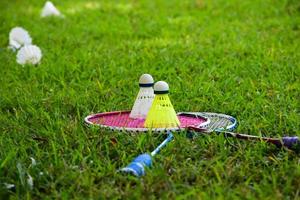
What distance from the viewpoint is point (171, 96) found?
295 centimetres

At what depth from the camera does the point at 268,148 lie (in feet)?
6.97

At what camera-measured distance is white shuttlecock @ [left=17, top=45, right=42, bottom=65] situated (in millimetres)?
3771

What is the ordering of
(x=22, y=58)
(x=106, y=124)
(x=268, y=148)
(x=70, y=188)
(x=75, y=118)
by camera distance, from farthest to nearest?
(x=22, y=58)
(x=75, y=118)
(x=106, y=124)
(x=268, y=148)
(x=70, y=188)

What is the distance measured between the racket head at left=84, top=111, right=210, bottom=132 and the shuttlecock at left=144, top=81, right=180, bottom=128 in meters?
0.02

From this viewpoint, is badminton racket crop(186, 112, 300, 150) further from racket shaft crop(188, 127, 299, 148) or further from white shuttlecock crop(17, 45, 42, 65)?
white shuttlecock crop(17, 45, 42, 65)

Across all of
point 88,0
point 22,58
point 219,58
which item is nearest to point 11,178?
point 22,58

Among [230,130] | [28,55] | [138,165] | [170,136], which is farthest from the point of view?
[28,55]

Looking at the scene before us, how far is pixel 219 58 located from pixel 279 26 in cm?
119

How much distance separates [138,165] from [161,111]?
0.37 m

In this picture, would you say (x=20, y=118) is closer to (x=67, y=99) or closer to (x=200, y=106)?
(x=67, y=99)

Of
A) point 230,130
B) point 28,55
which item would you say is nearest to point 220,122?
point 230,130

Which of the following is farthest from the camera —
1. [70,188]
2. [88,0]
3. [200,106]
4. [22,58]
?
[88,0]

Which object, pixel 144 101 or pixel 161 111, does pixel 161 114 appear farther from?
pixel 144 101

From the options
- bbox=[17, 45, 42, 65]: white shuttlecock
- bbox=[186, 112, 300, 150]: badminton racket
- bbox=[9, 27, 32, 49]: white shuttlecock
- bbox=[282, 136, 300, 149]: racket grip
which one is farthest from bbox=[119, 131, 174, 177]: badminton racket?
bbox=[9, 27, 32, 49]: white shuttlecock
